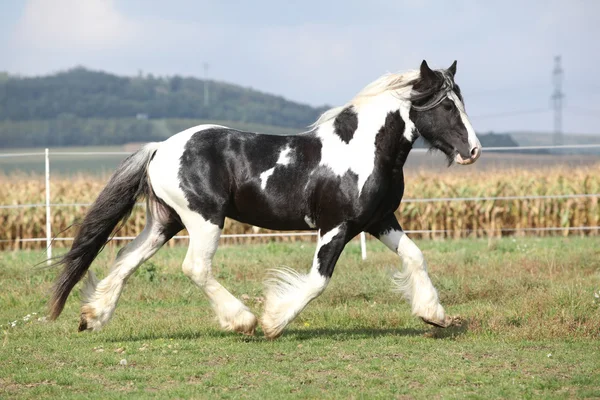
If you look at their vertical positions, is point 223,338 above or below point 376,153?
below

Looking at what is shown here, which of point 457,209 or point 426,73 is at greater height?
point 426,73

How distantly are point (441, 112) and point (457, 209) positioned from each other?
1094 cm

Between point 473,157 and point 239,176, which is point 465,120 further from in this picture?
point 239,176

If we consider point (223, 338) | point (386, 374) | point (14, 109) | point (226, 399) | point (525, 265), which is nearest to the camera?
point (226, 399)

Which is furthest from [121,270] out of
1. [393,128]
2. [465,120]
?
[465,120]

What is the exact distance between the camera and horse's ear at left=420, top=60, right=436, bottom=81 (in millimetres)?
6891

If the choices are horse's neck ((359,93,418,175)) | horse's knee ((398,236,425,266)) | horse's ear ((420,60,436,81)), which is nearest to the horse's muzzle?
horse's neck ((359,93,418,175))

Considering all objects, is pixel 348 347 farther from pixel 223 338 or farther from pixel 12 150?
pixel 12 150

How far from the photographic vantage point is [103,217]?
7.42m

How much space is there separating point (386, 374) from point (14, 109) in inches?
4738

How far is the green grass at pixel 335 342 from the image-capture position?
5598 mm

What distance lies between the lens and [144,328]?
775 centimetres

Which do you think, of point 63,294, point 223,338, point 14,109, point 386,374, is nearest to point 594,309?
point 386,374

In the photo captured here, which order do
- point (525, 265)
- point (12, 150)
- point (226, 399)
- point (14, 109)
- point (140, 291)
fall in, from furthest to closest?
point (14, 109) < point (12, 150) < point (525, 265) < point (140, 291) < point (226, 399)
